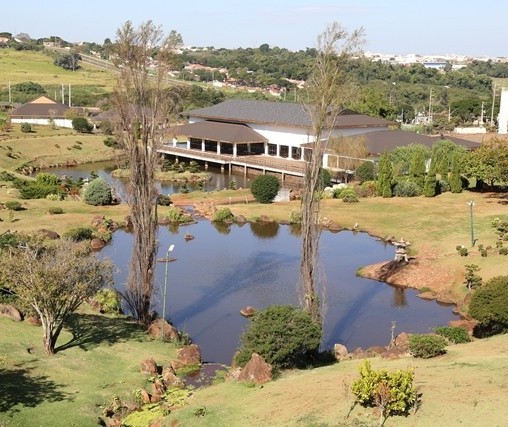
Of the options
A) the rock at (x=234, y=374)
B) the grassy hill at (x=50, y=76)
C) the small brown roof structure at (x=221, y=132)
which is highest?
the grassy hill at (x=50, y=76)

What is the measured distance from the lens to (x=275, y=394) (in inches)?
692

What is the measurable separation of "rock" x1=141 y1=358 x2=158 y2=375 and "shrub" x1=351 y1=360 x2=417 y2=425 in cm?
699

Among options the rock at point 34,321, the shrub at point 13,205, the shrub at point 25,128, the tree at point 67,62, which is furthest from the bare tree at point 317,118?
the tree at point 67,62

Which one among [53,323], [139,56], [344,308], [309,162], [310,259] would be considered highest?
[139,56]

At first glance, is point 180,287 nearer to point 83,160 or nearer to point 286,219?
point 286,219

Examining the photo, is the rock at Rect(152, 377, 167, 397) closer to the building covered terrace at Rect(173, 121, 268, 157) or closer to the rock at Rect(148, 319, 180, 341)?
the rock at Rect(148, 319, 180, 341)

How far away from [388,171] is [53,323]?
33.5 metres

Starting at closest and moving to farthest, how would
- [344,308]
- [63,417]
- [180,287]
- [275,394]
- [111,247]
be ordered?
1. [63,417]
2. [275,394]
3. [344,308]
4. [180,287]
5. [111,247]

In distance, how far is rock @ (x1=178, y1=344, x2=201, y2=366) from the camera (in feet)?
71.4

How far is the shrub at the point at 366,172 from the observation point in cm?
5541

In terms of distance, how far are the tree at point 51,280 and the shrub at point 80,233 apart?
15241mm

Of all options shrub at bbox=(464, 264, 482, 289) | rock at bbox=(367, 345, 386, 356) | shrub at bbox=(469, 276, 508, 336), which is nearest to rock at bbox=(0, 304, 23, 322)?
rock at bbox=(367, 345, 386, 356)

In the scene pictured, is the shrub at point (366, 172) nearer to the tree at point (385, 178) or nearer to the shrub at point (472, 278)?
the tree at point (385, 178)

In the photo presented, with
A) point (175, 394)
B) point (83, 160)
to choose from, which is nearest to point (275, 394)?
point (175, 394)
